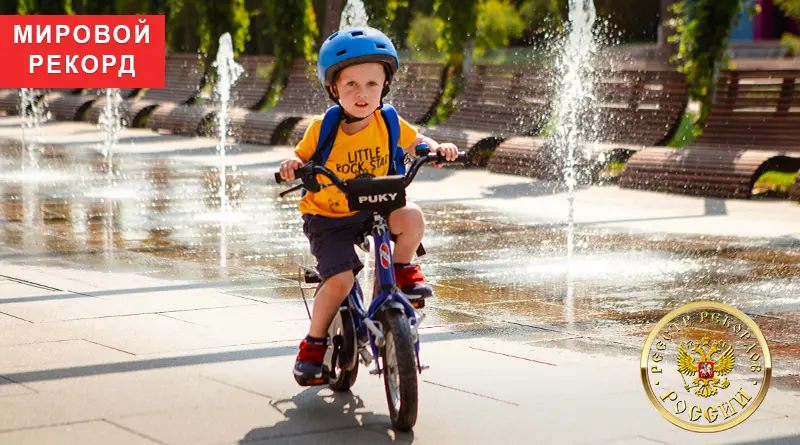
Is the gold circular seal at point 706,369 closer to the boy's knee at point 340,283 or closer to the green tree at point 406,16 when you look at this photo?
the boy's knee at point 340,283

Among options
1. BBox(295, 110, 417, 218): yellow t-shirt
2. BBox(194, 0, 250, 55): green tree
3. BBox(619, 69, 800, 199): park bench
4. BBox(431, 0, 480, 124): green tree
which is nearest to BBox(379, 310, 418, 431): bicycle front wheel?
BBox(295, 110, 417, 218): yellow t-shirt

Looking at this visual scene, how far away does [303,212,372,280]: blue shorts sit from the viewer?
5.06m

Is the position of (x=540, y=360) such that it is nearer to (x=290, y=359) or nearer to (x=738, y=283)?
(x=290, y=359)

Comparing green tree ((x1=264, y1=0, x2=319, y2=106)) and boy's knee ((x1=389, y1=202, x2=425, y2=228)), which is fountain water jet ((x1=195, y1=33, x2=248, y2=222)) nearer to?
green tree ((x1=264, y1=0, x2=319, y2=106))

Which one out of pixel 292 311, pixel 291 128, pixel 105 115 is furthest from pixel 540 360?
pixel 105 115

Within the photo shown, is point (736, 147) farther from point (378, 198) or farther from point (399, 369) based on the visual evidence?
point (399, 369)

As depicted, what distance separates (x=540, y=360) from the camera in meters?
5.87

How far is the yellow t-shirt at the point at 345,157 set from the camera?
508 cm

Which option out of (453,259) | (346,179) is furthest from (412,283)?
(453,259)

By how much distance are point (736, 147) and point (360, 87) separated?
350 inches

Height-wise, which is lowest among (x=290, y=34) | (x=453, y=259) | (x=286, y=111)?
(x=453, y=259)

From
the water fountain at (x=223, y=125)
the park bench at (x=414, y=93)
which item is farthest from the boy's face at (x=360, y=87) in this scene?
the park bench at (x=414, y=93)

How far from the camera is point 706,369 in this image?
18.1 ft

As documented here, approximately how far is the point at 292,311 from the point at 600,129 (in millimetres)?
8580
